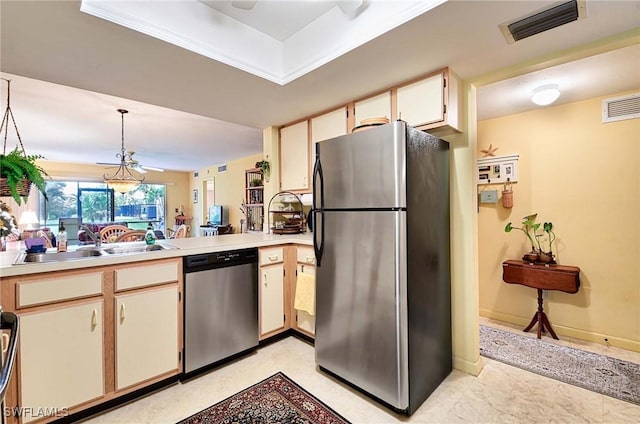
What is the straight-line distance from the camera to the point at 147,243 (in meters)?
2.36

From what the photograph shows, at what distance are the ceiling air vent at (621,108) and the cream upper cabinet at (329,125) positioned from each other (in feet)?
7.33

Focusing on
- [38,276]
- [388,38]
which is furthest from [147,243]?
[388,38]

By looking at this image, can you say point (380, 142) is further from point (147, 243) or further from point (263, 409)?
point (147, 243)

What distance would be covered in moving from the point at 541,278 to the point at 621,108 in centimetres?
157

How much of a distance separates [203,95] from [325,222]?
1.48 meters

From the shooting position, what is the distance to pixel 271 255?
2566 millimetres

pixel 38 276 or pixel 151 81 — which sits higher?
pixel 151 81

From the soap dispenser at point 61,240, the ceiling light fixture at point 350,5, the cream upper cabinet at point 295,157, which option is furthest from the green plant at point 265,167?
the ceiling light fixture at point 350,5

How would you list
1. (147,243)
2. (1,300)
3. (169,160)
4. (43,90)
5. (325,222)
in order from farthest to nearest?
(169,160), (43,90), (147,243), (325,222), (1,300)

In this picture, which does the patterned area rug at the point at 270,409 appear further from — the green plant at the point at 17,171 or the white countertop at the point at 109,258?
the green plant at the point at 17,171

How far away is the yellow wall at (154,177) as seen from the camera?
23.2 ft

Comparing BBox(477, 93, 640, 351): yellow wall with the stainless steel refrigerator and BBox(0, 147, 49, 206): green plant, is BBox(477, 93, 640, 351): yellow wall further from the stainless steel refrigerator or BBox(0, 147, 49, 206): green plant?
BBox(0, 147, 49, 206): green plant

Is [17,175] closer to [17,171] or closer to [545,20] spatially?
[17,171]

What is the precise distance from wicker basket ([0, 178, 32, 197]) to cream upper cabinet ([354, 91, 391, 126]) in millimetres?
2218
